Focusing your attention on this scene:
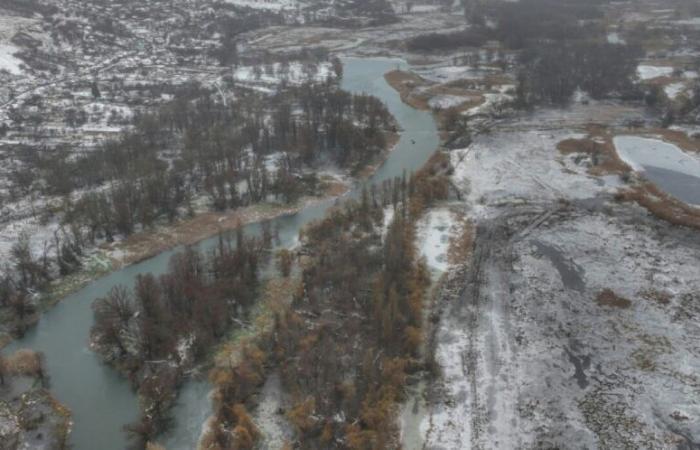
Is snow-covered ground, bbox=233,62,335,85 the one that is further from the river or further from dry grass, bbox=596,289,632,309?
dry grass, bbox=596,289,632,309

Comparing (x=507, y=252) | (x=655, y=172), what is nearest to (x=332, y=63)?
(x=655, y=172)

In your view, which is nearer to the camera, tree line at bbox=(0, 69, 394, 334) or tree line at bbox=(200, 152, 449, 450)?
tree line at bbox=(200, 152, 449, 450)

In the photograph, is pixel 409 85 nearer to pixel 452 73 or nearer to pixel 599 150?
pixel 452 73

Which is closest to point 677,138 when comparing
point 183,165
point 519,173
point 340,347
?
point 519,173

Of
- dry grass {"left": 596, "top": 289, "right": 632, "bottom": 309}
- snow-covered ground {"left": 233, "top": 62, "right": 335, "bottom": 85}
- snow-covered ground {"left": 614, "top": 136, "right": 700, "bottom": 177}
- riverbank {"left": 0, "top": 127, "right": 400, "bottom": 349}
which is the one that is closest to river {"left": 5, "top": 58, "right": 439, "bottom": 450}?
riverbank {"left": 0, "top": 127, "right": 400, "bottom": 349}

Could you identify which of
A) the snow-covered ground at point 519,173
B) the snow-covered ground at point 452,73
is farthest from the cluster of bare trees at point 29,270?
the snow-covered ground at point 452,73
